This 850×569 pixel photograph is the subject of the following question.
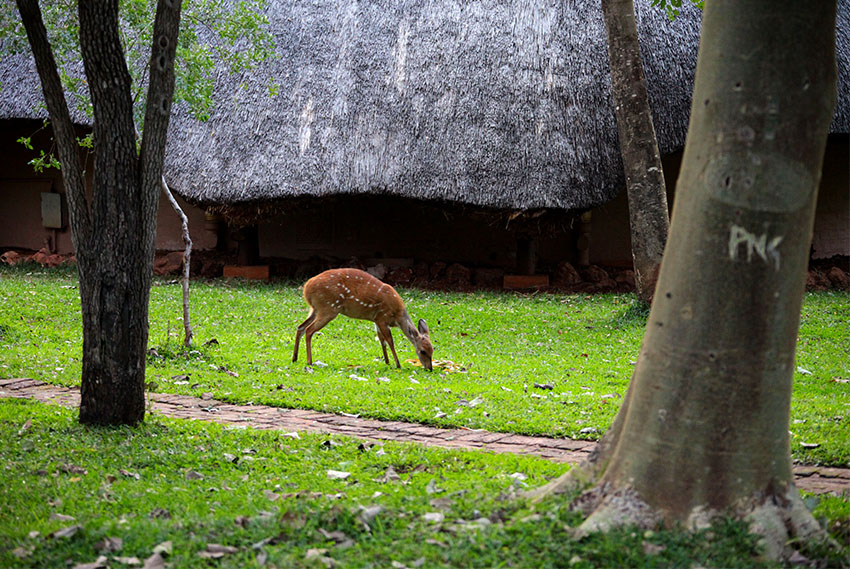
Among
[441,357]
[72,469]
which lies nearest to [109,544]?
[72,469]

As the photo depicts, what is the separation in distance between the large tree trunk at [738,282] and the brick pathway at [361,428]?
1.69 m

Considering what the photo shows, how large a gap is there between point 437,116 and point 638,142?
4.11 meters

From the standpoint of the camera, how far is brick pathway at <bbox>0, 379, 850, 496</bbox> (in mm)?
5281

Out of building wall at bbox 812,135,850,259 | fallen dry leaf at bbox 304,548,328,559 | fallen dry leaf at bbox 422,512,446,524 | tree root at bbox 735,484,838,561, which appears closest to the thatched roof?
building wall at bbox 812,135,850,259

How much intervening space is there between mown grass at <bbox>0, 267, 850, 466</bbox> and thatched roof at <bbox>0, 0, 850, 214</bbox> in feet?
6.22

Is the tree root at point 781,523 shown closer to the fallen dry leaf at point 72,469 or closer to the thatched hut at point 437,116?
the fallen dry leaf at point 72,469

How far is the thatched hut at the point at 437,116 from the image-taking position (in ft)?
45.5

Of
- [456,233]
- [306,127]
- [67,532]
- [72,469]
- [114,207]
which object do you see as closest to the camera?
[67,532]

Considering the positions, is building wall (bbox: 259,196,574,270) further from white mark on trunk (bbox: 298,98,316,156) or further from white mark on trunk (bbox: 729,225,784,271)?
white mark on trunk (bbox: 729,225,784,271)

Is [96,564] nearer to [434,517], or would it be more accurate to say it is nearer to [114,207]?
[434,517]

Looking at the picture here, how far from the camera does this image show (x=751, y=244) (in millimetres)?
3336

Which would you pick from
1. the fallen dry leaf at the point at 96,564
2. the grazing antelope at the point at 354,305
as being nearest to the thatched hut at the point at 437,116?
the grazing antelope at the point at 354,305

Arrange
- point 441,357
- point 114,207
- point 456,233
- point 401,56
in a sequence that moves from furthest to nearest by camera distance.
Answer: point 456,233, point 401,56, point 441,357, point 114,207

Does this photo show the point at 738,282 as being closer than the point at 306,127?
Yes
